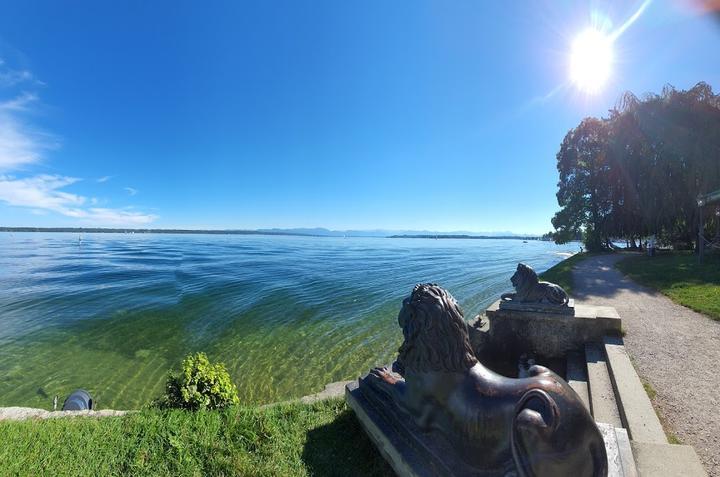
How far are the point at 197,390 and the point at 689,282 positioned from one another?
55.7ft

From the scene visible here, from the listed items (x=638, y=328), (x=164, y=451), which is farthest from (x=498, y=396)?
(x=638, y=328)

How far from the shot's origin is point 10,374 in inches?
325

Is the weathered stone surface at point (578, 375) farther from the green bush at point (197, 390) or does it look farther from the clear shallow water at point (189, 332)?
the green bush at point (197, 390)

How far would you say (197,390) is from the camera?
482cm

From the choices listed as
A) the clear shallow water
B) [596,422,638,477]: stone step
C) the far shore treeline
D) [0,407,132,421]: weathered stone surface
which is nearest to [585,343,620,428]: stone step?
[596,422,638,477]: stone step

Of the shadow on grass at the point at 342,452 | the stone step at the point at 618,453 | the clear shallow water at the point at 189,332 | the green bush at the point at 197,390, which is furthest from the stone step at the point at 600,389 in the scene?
the green bush at the point at 197,390

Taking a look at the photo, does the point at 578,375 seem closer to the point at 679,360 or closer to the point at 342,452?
the point at 679,360

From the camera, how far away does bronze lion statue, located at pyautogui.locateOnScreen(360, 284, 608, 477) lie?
2.15 metres

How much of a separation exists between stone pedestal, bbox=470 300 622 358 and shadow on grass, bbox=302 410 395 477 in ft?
12.5

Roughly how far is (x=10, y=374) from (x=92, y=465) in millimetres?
7638

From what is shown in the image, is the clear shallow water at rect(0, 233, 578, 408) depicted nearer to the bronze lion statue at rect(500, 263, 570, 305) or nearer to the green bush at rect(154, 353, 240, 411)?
the green bush at rect(154, 353, 240, 411)

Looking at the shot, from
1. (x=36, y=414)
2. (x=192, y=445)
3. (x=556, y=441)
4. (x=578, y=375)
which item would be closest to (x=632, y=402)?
(x=578, y=375)

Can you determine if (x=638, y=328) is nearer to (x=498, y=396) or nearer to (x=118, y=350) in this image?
(x=498, y=396)

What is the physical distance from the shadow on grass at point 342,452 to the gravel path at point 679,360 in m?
3.41
